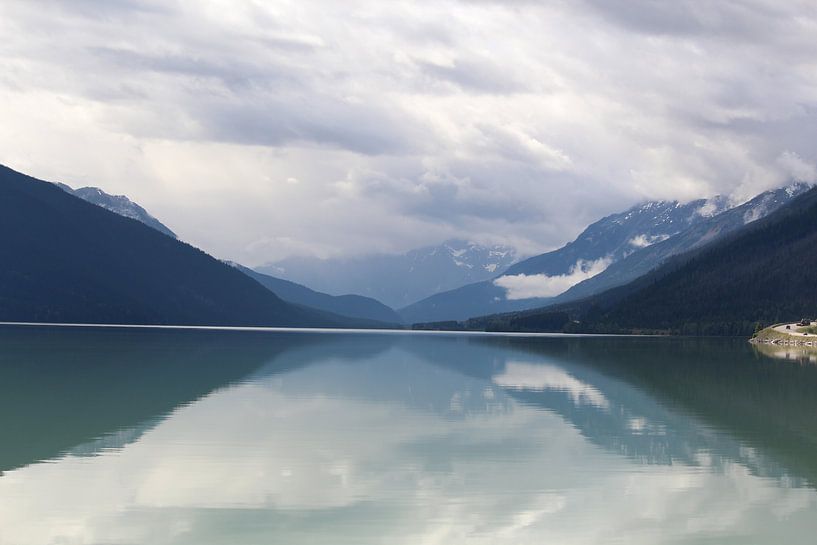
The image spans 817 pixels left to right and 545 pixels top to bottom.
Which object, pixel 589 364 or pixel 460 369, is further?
pixel 589 364

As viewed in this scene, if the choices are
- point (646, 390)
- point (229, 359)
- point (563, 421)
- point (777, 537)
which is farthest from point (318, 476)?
point (229, 359)

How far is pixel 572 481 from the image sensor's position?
42.4 meters

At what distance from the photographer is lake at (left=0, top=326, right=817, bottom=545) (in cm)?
3378

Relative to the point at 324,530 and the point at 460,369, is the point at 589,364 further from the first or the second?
the point at 324,530

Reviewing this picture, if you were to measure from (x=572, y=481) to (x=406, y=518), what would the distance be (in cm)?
1050

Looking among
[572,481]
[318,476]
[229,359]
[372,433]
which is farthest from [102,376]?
[572,481]

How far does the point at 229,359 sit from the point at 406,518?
342 feet

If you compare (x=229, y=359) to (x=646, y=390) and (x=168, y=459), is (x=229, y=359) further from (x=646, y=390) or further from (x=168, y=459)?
(x=168, y=459)

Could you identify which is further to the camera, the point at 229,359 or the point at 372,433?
the point at 229,359

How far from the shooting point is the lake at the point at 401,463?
33781 millimetres

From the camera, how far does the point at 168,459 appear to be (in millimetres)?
46469

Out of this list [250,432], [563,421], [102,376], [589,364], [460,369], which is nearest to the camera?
[250,432]

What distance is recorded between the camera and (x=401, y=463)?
4638cm

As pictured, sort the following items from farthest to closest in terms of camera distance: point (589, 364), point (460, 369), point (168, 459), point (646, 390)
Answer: point (589, 364), point (460, 369), point (646, 390), point (168, 459)
